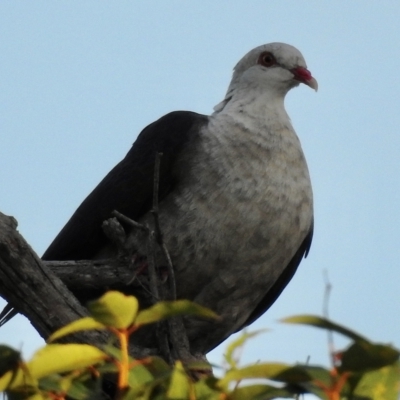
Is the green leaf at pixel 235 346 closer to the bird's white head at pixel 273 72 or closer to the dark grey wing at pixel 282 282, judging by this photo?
the dark grey wing at pixel 282 282

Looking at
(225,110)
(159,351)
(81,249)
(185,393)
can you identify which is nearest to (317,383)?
(185,393)

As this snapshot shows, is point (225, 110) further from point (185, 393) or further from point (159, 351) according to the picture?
point (185, 393)

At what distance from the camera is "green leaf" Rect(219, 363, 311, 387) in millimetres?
1499

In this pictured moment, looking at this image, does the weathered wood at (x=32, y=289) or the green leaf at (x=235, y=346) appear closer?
the green leaf at (x=235, y=346)

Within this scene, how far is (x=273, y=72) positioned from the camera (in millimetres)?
5875

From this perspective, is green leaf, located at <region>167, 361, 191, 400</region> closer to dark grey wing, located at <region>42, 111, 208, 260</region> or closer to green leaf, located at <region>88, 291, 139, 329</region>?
green leaf, located at <region>88, 291, 139, 329</region>

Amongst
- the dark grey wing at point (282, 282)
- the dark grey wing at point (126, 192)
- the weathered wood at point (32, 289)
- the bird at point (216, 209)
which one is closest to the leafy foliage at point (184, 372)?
the weathered wood at point (32, 289)

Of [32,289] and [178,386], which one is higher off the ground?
[178,386]

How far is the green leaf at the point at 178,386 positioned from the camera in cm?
148

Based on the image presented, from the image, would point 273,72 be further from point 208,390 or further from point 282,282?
point 208,390

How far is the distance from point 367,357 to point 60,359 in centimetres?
50

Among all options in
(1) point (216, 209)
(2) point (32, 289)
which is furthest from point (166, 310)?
(1) point (216, 209)

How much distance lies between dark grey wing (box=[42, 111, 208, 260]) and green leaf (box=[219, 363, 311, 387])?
11.2ft

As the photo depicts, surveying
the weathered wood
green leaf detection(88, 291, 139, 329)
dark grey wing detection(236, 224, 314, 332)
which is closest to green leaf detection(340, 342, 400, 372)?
green leaf detection(88, 291, 139, 329)
